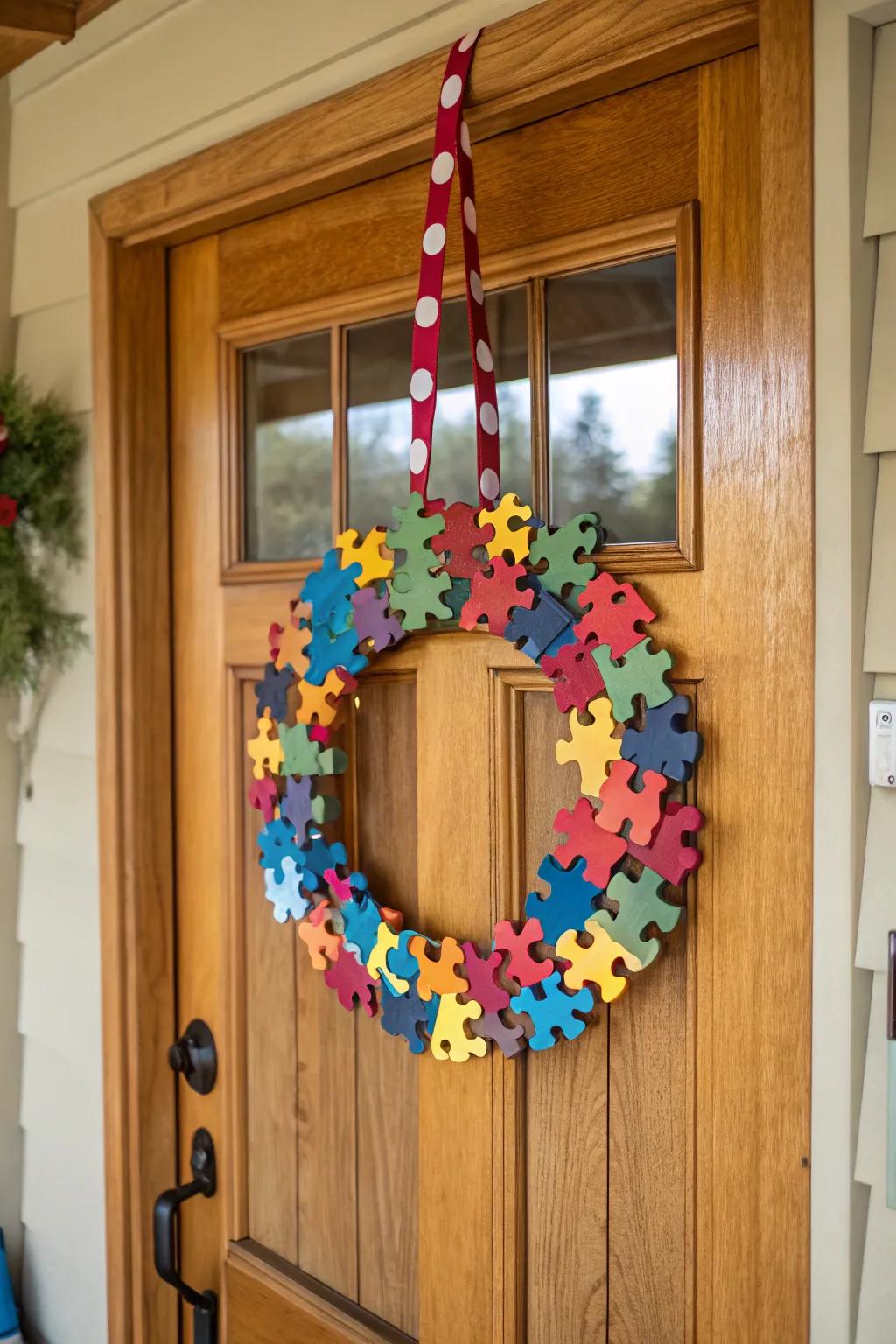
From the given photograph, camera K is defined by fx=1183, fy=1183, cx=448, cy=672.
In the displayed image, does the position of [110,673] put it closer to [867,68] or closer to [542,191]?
[542,191]

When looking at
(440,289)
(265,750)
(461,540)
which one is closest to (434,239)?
(440,289)

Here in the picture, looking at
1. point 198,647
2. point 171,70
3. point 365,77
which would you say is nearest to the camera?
point 365,77

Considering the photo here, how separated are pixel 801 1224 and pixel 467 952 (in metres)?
0.38

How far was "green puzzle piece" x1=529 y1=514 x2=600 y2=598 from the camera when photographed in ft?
3.59

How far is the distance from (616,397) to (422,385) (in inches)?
7.5

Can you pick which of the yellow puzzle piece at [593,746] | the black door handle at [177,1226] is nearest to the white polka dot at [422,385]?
the yellow puzzle piece at [593,746]

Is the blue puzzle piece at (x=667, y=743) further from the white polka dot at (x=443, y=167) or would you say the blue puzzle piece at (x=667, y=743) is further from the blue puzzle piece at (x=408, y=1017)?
the white polka dot at (x=443, y=167)

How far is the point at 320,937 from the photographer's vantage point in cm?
135

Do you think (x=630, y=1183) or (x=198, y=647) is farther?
(x=198, y=647)

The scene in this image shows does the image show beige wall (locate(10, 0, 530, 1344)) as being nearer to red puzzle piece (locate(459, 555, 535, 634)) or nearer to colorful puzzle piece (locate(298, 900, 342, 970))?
colorful puzzle piece (locate(298, 900, 342, 970))

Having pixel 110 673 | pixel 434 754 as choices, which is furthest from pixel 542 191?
pixel 110 673

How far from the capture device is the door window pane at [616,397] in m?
1.11

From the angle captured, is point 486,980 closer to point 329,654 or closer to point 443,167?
point 329,654

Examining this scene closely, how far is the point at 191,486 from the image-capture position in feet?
5.37
